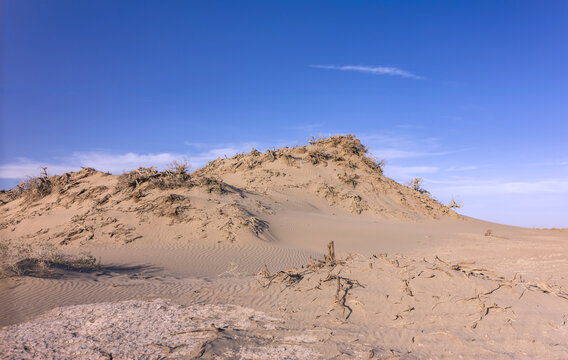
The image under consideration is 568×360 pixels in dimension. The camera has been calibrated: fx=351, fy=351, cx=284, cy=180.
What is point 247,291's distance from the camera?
693 cm

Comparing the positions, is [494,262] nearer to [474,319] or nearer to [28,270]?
[474,319]

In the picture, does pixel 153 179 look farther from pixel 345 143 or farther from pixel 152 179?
pixel 345 143

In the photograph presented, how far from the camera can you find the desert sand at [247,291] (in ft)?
14.5

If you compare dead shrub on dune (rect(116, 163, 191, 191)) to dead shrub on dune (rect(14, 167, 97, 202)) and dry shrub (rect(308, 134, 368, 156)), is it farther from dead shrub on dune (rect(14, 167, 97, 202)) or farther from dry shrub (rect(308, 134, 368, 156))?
dry shrub (rect(308, 134, 368, 156))

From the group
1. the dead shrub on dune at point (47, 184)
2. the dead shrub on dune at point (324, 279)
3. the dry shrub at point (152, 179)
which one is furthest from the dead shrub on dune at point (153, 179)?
the dead shrub on dune at point (324, 279)

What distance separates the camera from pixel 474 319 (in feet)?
16.5

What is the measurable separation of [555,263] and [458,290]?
7.62 metres

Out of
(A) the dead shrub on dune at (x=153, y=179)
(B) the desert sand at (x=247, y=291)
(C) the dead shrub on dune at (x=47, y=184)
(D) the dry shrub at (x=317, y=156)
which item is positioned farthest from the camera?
(D) the dry shrub at (x=317, y=156)

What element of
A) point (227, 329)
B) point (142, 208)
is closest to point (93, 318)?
point (227, 329)

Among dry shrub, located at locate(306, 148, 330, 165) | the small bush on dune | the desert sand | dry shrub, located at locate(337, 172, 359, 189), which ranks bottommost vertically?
the desert sand

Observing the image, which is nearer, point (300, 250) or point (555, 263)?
point (555, 263)

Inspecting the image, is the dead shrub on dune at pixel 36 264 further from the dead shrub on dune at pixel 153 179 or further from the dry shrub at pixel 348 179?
the dry shrub at pixel 348 179

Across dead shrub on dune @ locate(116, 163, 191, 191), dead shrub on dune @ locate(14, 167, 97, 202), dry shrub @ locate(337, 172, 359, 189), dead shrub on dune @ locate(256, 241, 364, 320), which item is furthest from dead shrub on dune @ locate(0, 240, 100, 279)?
dry shrub @ locate(337, 172, 359, 189)

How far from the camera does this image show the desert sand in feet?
14.5
